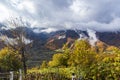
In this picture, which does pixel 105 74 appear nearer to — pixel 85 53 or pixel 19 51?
pixel 19 51

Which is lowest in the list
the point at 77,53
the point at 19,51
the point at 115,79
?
the point at 115,79

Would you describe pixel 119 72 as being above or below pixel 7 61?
below

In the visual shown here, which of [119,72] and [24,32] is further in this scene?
[24,32]

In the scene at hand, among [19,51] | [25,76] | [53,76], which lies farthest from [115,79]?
[19,51]

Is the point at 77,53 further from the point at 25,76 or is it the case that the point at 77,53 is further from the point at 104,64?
the point at 104,64

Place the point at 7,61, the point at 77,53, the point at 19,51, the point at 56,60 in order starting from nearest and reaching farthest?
1. the point at 19,51
2. the point at 77,53
3. the point at 7,61
4. the point at 56,60

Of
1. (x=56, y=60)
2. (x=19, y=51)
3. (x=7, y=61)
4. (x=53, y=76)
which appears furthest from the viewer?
(x=56, y=60)

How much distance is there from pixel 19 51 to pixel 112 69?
12.4 m

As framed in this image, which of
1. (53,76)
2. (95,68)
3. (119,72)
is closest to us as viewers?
(119,72)

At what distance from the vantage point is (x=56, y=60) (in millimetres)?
68000

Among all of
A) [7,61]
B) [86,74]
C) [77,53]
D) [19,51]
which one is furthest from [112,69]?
[7,61]

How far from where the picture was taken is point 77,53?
4425 centimetres

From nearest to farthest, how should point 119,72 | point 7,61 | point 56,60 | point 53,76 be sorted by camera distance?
point 119,72
point 53,76
point 7,61
point 56,60

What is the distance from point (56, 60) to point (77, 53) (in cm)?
2404
